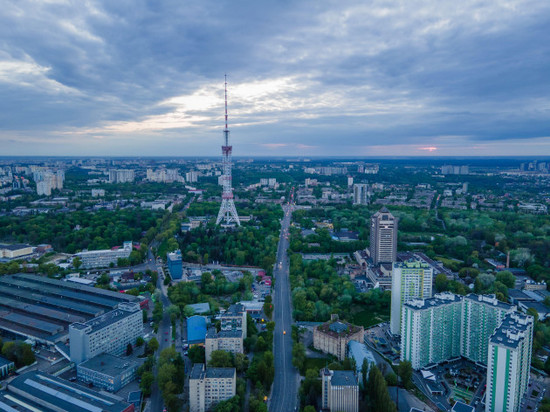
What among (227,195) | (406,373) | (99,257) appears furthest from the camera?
(227,195)

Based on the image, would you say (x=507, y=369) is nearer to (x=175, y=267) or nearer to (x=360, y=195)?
(x=175, y=267)

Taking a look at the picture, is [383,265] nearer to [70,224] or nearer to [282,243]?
[282,243]

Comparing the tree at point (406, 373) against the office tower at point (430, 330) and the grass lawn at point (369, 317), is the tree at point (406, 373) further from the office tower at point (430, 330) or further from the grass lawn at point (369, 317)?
the grass lawn at point (369, 317)

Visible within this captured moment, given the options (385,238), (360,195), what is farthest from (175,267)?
(360,195)

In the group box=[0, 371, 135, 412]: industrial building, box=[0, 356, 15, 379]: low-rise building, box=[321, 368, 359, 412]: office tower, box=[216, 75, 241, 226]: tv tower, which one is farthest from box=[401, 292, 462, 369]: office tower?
box=[216, 75, 241, 226]: tv tower

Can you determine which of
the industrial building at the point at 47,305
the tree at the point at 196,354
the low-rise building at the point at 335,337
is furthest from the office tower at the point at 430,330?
the industrial building at the point at 47,305

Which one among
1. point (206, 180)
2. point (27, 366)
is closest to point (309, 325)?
point (27, 366)
